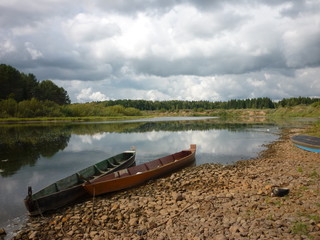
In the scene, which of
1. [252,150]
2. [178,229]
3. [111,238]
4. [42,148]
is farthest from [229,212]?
[42,148]

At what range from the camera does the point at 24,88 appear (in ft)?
358

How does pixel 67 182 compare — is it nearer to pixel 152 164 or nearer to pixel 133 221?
pixel 133 221

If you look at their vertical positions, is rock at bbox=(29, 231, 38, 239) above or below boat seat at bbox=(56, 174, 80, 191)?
below

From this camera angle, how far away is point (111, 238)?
927cm

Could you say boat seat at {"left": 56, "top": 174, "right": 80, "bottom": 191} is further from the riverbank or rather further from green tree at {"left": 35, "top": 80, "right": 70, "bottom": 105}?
green tree at {"left": 35, "top": 80, "right": 70, "bottom": 105}

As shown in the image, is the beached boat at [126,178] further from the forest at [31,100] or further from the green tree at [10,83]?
the green tree at [10,83]

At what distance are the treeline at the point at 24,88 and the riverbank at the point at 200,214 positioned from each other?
335ft

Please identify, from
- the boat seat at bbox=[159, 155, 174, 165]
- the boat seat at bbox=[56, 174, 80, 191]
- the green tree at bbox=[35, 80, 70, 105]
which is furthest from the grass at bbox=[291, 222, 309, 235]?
the green tree at bbox=[35, 80, 70, 105]

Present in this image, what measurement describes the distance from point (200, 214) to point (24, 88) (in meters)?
119

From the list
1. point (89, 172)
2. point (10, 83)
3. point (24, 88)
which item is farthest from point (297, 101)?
point (89, 172)

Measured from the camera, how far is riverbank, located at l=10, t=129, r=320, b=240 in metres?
8.46

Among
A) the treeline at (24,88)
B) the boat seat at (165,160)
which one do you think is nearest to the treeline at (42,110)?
the treeline at (24,88)

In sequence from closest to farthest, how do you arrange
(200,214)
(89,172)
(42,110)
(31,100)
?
(200,214), (89,172), (31,100), (42,110)

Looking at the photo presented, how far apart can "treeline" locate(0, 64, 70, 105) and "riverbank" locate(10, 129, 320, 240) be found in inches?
4014
